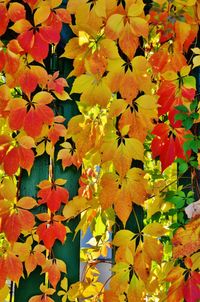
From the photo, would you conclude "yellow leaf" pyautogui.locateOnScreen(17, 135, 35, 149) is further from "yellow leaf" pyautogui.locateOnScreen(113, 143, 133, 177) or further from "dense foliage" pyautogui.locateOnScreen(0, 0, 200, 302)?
"yellow leaf" pyautogui.locateOnScreen(113, 143, 133, 177)

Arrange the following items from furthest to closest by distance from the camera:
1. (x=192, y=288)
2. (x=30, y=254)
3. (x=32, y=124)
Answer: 1. (x=30, y=254)
2. (x=32, y=124)
3. (x=192, y=288)

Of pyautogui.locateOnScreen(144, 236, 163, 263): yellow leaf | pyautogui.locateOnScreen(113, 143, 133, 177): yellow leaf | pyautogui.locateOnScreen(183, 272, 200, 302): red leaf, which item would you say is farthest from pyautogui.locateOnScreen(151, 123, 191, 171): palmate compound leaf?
pyautogui.locateOnScreen(183, 272, 200, 302): red leaf

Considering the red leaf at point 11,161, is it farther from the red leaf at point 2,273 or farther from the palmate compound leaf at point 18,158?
the red leaf at point 2,273

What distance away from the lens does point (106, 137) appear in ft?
5.17

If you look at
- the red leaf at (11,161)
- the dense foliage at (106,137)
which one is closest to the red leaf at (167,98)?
the dense foliage at (106,137)

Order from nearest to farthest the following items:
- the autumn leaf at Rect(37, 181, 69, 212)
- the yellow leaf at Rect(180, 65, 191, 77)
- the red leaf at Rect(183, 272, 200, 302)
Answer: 1. the red leaf at Rect(183, 272, 200, 302)
2. the yellow leaf at Rect(180, 65, 191, 77)
3. the autumn leaf at Rect(37, 181, 69, 212)

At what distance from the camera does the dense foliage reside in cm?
156

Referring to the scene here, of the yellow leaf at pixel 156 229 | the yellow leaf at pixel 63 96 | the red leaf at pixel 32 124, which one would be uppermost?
the yellow leaf at pixel 63 96

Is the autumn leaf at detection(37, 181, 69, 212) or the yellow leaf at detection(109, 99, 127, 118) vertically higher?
the yellow leaf at detection(109, 99, 127, 118)

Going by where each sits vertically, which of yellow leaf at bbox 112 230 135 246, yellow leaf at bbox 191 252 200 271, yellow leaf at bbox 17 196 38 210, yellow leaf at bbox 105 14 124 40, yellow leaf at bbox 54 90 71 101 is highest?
yellow leaf at bbox 105 14 124 40

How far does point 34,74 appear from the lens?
1.67m

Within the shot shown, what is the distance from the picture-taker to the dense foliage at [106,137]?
1563 mm

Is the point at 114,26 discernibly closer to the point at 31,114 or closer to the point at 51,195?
the point at 31,114

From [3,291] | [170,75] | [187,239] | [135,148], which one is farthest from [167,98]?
[3,291]
